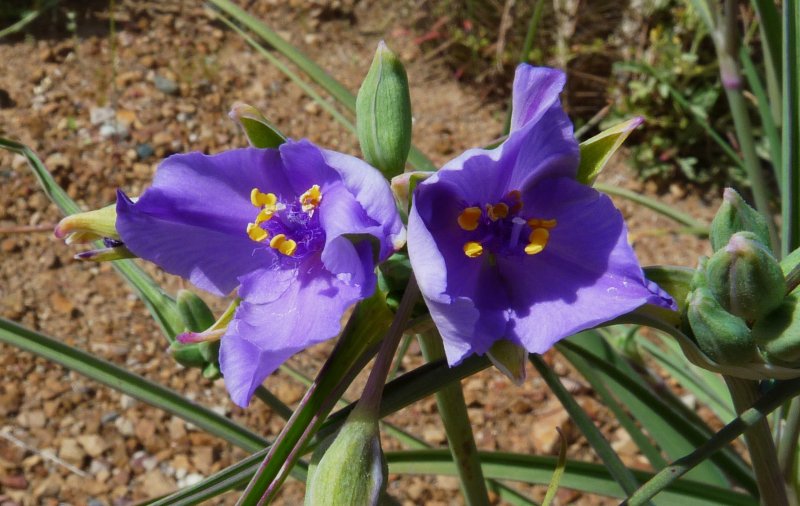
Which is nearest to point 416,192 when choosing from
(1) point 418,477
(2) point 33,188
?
(1) point 418,477

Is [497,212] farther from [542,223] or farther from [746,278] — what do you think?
[746,278]

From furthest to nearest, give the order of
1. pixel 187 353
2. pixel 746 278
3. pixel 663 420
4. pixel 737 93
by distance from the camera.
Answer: pixel 737 93, pixel 663 420, pixel 187 353, pixel 746 278

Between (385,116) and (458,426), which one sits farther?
(458,426)

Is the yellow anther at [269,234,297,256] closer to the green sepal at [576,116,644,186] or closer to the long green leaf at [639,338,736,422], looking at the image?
the green sepal at [576,116,644,186]

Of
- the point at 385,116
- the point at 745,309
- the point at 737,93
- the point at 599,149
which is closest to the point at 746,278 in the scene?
the point at 745,309

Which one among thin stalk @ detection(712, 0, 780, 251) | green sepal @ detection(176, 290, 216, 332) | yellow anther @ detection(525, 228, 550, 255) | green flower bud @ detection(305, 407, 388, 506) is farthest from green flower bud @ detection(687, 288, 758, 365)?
thin stalk @ detection(712, 0, 780, 251)

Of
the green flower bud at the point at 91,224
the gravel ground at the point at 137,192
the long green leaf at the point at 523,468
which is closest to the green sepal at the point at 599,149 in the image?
the green flower bud at the point at 91,224

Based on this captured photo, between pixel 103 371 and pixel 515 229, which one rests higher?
pixel 515 229
